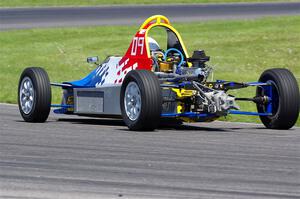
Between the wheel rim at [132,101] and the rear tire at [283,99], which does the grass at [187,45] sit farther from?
the rear tire at [283,99]

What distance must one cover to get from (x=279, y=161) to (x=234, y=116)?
25.2 feet

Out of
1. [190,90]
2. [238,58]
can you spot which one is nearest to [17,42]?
[238,58]

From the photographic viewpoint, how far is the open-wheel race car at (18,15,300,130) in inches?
554

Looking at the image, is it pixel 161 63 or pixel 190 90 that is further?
pixel 161 63

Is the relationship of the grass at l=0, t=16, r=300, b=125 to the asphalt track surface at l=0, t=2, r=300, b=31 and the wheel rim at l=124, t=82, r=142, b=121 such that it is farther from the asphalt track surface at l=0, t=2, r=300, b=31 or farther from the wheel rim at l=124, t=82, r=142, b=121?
the wheel rim at l=124, t=82, r=142, b=121

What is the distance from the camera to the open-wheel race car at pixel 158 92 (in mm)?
14062

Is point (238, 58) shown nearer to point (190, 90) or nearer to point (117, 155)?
point (190, 90)

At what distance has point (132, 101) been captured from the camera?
14.3m

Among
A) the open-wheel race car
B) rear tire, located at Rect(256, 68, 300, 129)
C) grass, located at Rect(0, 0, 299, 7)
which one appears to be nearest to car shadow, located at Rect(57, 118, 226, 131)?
the open-wheel race car

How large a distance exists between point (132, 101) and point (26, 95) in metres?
2.66

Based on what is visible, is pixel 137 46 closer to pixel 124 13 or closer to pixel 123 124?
pixel 123 124

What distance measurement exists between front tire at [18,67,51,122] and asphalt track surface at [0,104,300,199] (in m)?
0.79

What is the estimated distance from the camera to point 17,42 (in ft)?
110

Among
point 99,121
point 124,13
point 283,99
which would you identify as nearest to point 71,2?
point 124,13
